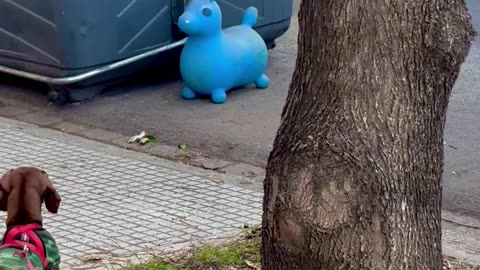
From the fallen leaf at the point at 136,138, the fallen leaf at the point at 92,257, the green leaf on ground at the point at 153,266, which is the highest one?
the green leaf on ground at the point at 153,266

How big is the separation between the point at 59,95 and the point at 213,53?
118cm

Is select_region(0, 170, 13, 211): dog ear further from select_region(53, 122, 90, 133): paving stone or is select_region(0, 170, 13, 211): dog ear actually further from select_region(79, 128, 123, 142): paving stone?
select_region(53, 122, 90, 133): paving stone

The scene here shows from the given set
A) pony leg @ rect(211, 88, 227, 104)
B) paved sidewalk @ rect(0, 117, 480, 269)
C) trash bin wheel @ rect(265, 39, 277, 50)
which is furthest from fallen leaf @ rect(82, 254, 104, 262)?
trash bin wheel @ rect(265, 39, 277, 50)

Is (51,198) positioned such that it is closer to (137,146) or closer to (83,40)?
(137,146)

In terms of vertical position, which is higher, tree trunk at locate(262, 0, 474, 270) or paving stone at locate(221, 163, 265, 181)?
tree trunk at locate(262, 0, 474, 270)

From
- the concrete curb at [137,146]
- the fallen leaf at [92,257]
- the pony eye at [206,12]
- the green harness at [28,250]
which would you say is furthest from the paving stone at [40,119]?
the green harness at [28,250]

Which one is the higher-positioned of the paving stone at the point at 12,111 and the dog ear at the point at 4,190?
the dog ear at the point at 4,190

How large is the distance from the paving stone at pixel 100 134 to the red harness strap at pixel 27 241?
2.76 m

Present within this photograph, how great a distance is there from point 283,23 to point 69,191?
3.67 metres

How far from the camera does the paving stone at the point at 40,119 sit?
22.1 feet

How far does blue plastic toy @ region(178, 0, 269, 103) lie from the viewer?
6.89 m

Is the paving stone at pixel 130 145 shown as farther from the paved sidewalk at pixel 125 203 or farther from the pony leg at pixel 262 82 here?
the pony leg at pixel 262 82

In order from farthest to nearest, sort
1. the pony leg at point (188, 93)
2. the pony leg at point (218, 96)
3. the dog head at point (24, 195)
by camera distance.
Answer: the pony leg at point (188, 93) < the pony leg at point (218, 96) < the dog head at point (24, 195)

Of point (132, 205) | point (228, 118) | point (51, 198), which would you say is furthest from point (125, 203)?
point (228, 118)
